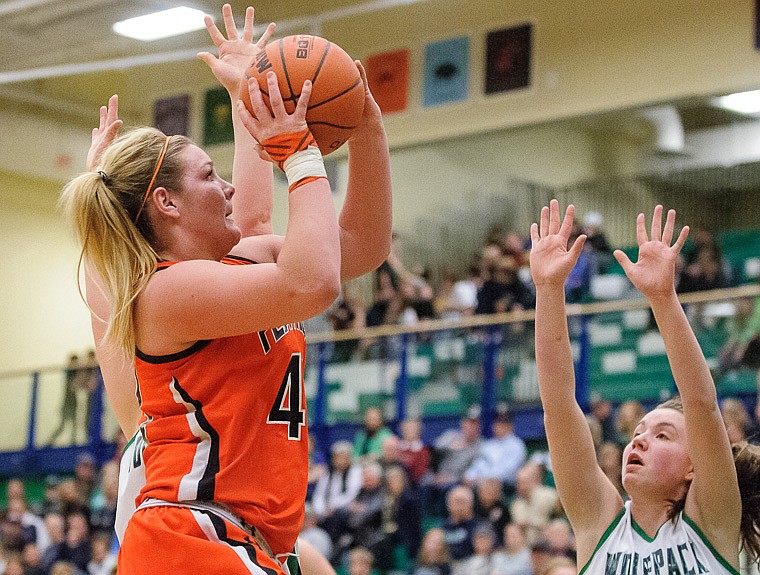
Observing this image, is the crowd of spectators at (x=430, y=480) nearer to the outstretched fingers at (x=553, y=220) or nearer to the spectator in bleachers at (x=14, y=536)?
the spectator in bleachers at (x=14, y=536)

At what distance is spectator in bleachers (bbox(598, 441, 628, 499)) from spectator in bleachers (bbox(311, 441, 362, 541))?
2.40 metres

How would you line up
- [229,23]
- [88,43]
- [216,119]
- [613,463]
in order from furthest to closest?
[216,119] → [88,43] → [613,463] → [229,23]

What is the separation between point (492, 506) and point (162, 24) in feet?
23.2

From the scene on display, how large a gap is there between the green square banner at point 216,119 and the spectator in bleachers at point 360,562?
23.3 ft

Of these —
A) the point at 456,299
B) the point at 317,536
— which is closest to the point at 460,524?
the point at 317,536

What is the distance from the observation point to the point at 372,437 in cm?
990

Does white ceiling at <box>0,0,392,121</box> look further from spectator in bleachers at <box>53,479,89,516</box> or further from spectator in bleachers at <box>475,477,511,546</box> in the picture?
spectator in bleachers at <box>475,477,511,546</box>

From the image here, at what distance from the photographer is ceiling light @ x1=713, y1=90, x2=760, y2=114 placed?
37.3 feet

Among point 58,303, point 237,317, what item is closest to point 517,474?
point 237,317

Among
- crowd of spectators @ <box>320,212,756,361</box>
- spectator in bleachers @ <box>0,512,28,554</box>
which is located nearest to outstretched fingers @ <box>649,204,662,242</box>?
crowd of spectators @ <box>320,212,756,361</box>

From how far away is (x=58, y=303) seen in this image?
16.0 m

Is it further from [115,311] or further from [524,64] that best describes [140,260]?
[524,64]

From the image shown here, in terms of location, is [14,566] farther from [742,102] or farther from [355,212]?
[355,212]

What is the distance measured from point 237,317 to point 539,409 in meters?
7.39
